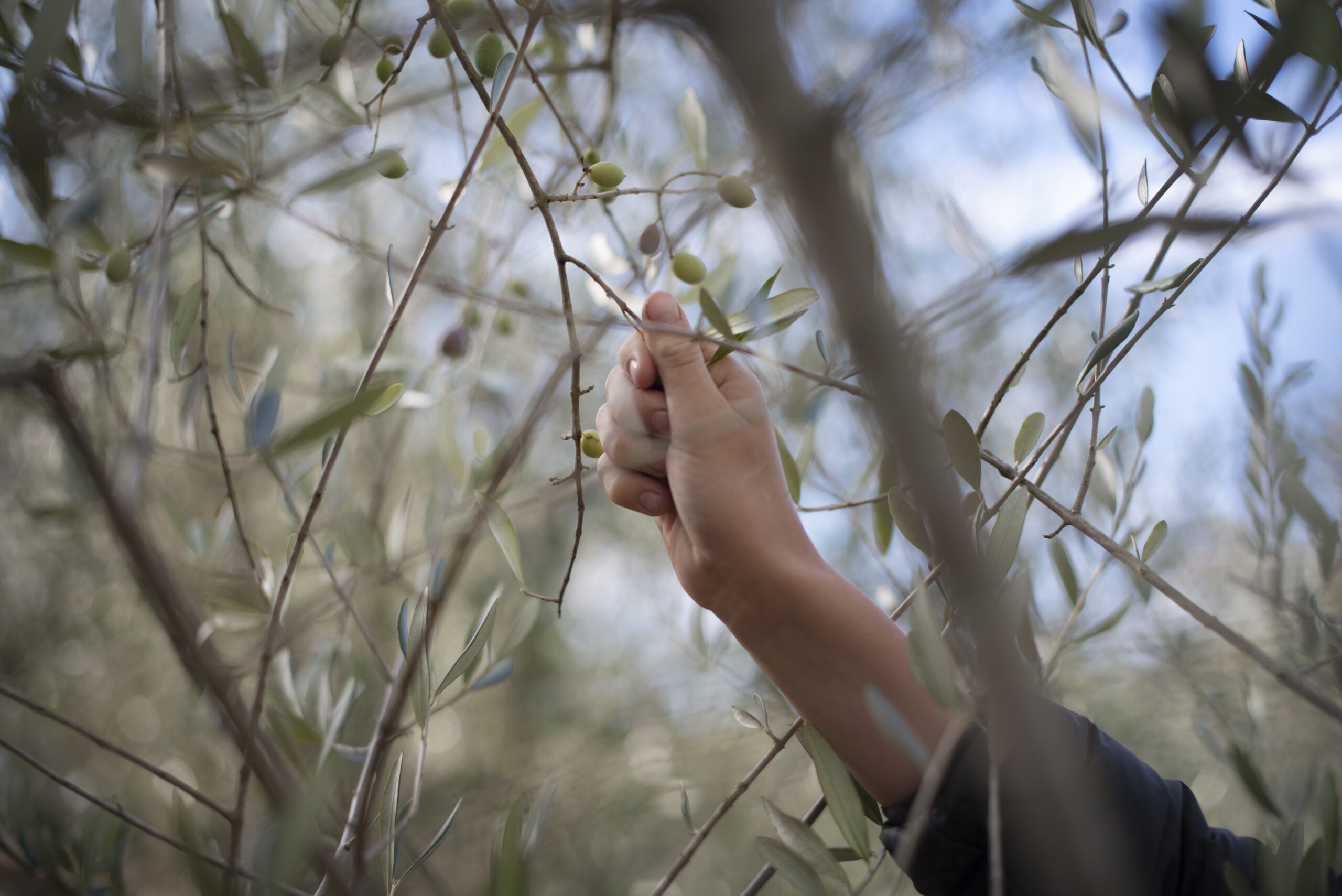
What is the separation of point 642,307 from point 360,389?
7.7 inches

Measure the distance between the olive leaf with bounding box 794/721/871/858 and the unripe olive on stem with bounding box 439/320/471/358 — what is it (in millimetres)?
558

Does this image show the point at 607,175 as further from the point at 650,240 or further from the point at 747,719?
the point at 747,719

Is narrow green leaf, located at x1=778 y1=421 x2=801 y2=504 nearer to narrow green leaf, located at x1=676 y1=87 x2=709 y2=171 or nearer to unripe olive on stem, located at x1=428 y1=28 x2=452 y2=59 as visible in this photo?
narrow green leaf, located at x1=676 y1=87 x2=709 y2=171

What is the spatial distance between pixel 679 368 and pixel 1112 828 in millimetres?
420

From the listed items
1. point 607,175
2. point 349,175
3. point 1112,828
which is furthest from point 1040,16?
point 1112,828

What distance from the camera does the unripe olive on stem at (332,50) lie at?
1.61ft

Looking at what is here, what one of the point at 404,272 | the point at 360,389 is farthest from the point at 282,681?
the point at 404,272

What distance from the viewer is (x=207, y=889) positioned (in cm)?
37

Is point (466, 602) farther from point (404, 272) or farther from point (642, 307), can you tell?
point (642, 307)

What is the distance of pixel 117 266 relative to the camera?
1.61 feet

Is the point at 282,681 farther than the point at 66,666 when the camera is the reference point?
No

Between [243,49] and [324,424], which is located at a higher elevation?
[243,49]

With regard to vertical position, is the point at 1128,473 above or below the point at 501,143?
above

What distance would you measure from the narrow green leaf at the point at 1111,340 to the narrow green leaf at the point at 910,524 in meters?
0.12
